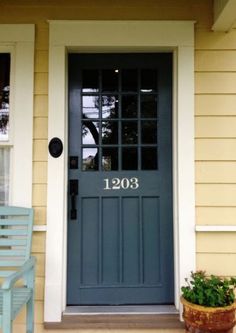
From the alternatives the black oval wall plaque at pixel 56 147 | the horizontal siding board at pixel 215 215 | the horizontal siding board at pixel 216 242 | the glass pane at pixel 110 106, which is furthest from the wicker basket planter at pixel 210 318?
the glass pane at pixel 110 106

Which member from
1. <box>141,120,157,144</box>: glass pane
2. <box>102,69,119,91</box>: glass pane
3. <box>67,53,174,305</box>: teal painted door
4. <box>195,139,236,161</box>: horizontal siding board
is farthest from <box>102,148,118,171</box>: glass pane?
<box>195,139,236,161</box>: horizontal siding board

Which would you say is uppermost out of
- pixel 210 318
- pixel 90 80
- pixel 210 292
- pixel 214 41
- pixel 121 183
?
pixel 214 41

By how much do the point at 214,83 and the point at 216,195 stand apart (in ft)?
2.66

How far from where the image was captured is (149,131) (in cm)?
297

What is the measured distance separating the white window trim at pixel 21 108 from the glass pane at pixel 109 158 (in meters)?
0.55

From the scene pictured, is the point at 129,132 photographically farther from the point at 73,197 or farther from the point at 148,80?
the point at 73,197

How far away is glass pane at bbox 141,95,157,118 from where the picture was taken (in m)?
2.97

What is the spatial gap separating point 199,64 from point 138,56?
468mm

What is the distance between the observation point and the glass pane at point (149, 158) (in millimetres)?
2961

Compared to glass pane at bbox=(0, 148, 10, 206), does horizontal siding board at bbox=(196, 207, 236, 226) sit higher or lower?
lower

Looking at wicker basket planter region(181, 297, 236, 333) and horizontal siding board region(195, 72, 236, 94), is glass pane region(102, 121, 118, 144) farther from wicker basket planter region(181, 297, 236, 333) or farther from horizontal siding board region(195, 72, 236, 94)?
wicker basket planter region(181, 297, 236, 333)

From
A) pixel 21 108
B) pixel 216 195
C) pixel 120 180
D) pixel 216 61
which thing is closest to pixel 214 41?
pixel 216 61

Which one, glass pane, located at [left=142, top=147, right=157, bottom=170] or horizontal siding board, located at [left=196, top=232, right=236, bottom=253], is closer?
horizontal siding board, located at [left=196, top=232, right=236, bottom=253]

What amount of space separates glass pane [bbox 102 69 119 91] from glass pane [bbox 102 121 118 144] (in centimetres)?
27
